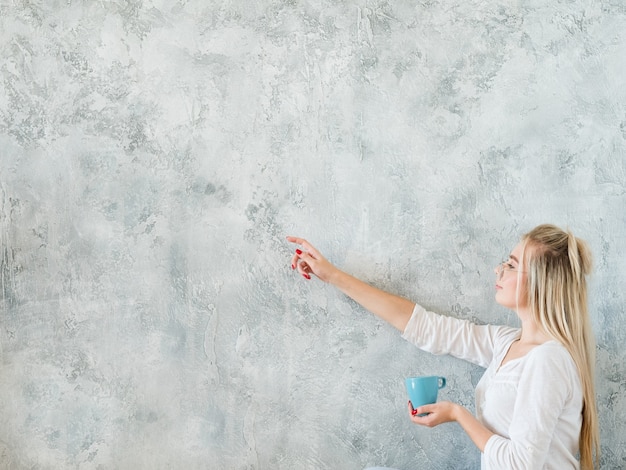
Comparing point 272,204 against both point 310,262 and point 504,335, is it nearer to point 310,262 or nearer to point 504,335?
point 310,262

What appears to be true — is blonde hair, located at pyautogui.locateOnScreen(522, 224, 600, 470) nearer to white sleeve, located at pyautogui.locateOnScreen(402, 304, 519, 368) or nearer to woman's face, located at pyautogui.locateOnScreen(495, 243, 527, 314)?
woman's face, located at pyautogui.locateOnScreen(495, 243, 527, 314)

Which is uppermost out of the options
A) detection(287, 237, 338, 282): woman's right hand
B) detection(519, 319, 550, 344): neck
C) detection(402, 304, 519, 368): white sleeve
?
detection(287, 237, 338, 282): woman's right hand

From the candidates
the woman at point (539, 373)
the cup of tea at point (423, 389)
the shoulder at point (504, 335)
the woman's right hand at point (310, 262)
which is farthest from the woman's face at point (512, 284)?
the woman's right hand at point (310, 262)

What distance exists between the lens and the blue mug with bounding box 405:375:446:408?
1.83 meters

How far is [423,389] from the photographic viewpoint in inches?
72.3

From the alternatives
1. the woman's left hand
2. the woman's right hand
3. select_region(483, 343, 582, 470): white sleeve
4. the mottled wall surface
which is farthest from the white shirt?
the woman's right hand

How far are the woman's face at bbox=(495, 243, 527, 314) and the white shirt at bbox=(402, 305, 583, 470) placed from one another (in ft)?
0.48

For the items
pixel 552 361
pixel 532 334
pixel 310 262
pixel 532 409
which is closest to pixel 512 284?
pixel 532 334

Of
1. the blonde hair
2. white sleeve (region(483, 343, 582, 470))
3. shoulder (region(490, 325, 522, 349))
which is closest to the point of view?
white sleeve (region(483, 343, 582, 470))

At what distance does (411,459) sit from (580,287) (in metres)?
0.76

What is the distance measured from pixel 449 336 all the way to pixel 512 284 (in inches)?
11.2

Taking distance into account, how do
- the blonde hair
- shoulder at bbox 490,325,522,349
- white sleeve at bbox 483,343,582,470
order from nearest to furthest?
white sleeve at bbox 483,343,582,470, the blonde hair, shoulder at bbox 490,325,522,349

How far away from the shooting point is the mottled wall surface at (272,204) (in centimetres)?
200

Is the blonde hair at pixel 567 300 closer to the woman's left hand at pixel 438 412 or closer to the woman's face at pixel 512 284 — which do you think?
the woman's face at pixel 512 284
